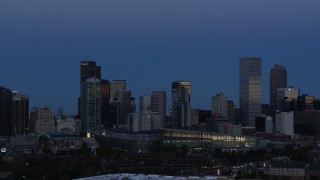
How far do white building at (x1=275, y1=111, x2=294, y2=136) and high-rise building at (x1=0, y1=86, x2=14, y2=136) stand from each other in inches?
851

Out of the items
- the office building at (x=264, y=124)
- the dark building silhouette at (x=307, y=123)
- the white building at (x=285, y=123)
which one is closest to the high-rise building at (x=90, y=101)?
the office building at (x=264, y=124)

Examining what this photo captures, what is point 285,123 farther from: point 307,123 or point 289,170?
point 289,170

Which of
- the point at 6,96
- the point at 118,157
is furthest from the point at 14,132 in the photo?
the point at 118,157

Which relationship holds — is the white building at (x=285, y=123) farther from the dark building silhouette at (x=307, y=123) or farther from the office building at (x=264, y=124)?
the office building at (x=264, y=124)

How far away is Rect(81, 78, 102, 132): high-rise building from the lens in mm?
74625

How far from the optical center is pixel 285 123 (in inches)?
2891

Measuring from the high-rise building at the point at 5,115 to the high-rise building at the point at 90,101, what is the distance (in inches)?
255

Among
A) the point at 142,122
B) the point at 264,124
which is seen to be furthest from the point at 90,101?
the point at 264,124

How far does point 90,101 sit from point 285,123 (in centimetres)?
1633

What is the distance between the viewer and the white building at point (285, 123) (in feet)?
239

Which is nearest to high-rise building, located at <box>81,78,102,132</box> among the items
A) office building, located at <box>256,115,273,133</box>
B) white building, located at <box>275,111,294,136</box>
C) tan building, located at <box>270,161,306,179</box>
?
office building, located at <box>256,115,273,133</box>

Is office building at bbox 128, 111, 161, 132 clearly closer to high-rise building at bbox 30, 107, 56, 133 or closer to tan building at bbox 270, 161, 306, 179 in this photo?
high-rise building at bbox 30, 107, 56, 133

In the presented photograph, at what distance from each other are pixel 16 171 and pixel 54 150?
64.5 ft

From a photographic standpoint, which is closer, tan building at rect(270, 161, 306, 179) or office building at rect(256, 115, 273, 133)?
tan building at rect(270, 161, 306, 179)
